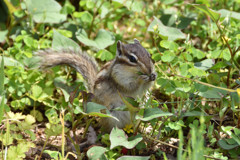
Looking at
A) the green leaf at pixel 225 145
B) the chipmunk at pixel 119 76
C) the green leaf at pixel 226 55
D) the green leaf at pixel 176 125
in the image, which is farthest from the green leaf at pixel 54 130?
the green leaf at pixel 226 55

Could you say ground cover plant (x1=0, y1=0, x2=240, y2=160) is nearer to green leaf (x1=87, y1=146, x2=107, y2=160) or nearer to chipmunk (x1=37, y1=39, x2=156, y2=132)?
green leaf (x1=87, y1=146, x2=107, y2=160)

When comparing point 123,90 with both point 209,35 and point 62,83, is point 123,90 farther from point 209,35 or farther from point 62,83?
point 209,35

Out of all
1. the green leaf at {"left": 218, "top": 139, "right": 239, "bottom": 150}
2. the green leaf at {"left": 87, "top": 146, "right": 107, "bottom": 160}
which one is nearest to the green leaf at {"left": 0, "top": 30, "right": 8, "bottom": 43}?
the green leaf at {"left": 87, "top": 146, "right": 107, "bottom": 160}

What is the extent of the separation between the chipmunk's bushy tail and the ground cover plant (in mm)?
104

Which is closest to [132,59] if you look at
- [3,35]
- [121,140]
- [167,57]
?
[167,57]

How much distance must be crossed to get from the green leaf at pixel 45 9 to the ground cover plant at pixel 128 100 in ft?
0.04

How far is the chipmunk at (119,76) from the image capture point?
9.29ft

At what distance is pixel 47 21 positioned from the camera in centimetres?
381

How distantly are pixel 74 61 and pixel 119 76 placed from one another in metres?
0.47

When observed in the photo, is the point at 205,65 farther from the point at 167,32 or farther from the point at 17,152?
the point at 17,152

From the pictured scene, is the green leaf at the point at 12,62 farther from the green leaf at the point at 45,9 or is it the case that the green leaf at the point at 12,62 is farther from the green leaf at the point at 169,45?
the green leaf at the point at 169,45

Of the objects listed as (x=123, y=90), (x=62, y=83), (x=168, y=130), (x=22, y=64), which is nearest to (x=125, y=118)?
(x=123, y=90)

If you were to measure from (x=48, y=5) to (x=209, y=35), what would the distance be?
6.19ft

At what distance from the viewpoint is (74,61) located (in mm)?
3064
